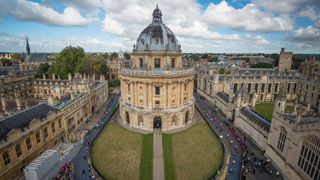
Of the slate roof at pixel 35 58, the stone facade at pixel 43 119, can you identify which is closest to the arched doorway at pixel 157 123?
the stone facade at pixel 43 119

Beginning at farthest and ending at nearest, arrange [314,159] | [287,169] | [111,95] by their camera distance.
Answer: [111,95]
[287,169]
[314,159]

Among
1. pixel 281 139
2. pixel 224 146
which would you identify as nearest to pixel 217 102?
pixel 224 146

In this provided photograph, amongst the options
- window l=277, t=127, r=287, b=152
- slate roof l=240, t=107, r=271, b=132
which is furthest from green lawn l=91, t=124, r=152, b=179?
slate roof l=240, t=107, r=271, b=132

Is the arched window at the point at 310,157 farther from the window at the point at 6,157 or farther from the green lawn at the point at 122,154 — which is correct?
the window at the point at 6,157

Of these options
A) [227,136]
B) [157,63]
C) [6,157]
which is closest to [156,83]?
[157,63]

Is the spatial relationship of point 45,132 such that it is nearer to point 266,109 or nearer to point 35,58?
point 266,109

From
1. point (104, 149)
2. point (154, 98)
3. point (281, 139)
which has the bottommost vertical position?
point (104, 149)

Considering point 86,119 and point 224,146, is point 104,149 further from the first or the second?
point 224,146
